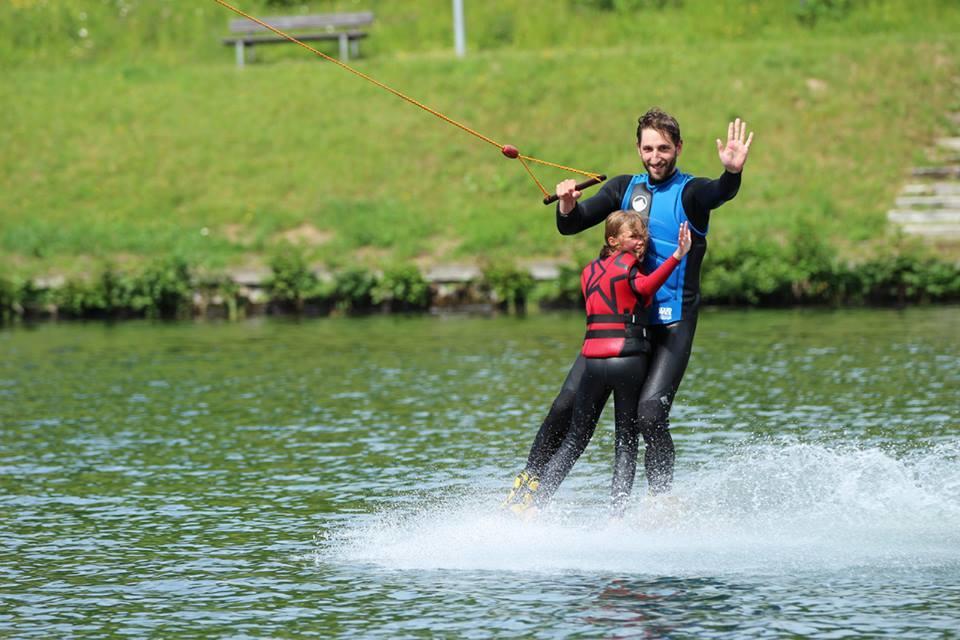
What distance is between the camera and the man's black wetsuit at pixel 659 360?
8.74 m

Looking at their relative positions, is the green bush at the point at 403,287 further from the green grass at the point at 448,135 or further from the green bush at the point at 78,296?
the green bush at the point at 78,296

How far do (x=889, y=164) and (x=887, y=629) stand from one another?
2320 cm

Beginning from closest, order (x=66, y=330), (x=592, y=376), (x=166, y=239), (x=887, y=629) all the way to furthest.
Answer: (x=887, y=629) < (x=592, y=376) < (x=66, y=330) < (x=166, y=239)

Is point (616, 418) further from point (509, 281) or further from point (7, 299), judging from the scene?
point (7, 299)

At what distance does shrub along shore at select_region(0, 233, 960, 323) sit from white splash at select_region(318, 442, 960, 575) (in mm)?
13257

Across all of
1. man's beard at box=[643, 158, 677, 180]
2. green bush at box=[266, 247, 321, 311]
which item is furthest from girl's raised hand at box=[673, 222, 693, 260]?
green bush at box=[266, 247, 321, 311]

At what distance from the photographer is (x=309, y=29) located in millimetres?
36250

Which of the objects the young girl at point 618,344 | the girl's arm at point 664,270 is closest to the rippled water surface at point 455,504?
the young girl at point 618,344

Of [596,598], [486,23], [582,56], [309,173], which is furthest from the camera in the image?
[486,23]

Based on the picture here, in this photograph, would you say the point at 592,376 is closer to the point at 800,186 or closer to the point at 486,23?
the point at 800,186

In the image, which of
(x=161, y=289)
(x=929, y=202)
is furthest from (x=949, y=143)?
(x=161, y=289)

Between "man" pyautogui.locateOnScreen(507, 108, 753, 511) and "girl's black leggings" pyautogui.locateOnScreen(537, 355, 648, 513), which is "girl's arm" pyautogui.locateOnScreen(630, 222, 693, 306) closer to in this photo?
"man" pyautogui.locateOnScreen(507, 108, 753, 511)

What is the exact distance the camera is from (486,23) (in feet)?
122

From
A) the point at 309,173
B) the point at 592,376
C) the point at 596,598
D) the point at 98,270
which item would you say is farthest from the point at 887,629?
the point at 309,173
